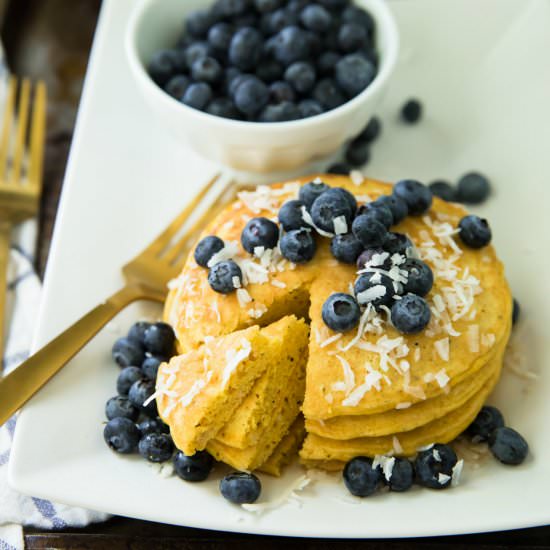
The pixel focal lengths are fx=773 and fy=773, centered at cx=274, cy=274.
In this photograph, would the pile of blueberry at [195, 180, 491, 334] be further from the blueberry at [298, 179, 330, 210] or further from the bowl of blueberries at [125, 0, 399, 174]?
the bowl of blueberries at [125, 0, 399, 174]

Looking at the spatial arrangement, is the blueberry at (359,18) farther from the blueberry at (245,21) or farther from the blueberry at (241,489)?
the blueberry at (241,489)

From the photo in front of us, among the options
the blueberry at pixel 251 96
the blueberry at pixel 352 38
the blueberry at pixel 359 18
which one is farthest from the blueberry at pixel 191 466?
the blueberry at pixel 359 18

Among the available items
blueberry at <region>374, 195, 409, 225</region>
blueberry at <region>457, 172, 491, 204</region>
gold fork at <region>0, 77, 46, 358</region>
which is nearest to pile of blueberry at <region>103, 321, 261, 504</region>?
gold fork at <region>0, 77, 46, 358</region>

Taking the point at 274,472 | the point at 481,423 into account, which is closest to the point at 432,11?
the point at 481,423

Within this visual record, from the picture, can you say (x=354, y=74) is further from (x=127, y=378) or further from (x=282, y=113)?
(x=127, y=378)

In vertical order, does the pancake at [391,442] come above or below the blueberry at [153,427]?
above

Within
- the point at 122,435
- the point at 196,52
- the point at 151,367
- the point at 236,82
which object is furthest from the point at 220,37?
the point at 122,435
